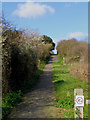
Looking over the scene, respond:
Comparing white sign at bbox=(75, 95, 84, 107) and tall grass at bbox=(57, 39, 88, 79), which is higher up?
tall grass at bbox=(57, 39, 88, 79)

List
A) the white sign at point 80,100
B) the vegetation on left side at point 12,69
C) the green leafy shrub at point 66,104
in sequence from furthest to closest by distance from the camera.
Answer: the vegetation on left side at point 12,69
the green leafy shrub at point 66,104
the white sign at point 80,100

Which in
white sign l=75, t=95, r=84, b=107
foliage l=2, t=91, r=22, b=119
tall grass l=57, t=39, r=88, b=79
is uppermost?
tall grass l=57, t=39, r=88, b=79

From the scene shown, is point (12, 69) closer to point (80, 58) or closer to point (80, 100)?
point (80, 58)

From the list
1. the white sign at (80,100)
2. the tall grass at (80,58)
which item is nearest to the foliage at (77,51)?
the tall grass at (80,58)

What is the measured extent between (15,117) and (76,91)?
2192mm

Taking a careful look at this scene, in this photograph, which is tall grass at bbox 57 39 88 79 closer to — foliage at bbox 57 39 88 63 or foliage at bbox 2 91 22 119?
foliage at bbox 57 39 88 63

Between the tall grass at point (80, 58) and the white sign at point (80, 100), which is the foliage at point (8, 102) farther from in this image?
the tall grass at point (80, 58)

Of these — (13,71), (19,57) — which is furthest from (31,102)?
(19,57)

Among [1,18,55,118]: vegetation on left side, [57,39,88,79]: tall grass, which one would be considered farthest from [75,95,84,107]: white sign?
[57,39,88,79]: tall grass

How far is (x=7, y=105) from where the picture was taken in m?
5.67

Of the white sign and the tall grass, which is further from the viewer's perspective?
the tall grass

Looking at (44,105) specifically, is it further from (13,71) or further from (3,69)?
(13,71)

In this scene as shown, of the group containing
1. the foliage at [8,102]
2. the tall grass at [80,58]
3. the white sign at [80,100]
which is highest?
the tall grass at [80,58]

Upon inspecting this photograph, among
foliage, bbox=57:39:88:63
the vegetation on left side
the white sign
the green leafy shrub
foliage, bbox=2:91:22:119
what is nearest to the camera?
the white sign
